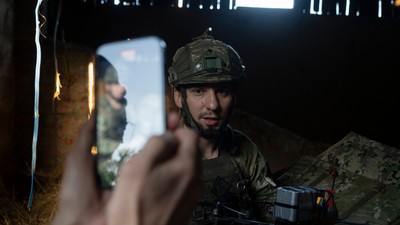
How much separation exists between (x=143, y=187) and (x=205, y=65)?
102 inches

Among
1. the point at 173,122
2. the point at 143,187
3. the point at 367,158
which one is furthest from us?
the point at 367,158

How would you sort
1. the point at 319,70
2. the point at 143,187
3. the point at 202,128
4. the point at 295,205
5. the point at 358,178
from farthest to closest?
the point at 319,70
the point at 358,178
the point at 202,128
the point at 295,205
the point at 143,187

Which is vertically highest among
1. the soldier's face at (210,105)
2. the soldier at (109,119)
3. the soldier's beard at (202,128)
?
the soldier at (109,119)

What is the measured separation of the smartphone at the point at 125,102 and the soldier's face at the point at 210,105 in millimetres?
2363

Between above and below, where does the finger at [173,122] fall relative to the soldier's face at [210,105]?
above

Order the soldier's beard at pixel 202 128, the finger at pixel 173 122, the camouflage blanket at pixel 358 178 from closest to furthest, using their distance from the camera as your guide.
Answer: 1. the finger at pixel 173 122
2. the soldier's beard at pixel 202 128
3. the camouflage blanket at pixel 358 178

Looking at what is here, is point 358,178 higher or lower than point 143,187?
lower

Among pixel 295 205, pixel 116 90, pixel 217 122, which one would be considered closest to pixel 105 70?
pixel 116 90

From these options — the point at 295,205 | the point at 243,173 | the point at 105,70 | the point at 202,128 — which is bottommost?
the point at 243,173

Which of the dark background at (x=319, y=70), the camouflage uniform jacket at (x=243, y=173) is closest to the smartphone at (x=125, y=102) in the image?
the camouflage uniform jacket at (x=243, y=173)

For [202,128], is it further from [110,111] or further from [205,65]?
[110,111]

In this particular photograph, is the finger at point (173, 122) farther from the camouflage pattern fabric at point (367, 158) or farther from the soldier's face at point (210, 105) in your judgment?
the camouflage pattern fabric at point (367, 158)

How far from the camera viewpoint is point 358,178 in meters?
4.45

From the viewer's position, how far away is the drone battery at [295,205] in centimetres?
240
